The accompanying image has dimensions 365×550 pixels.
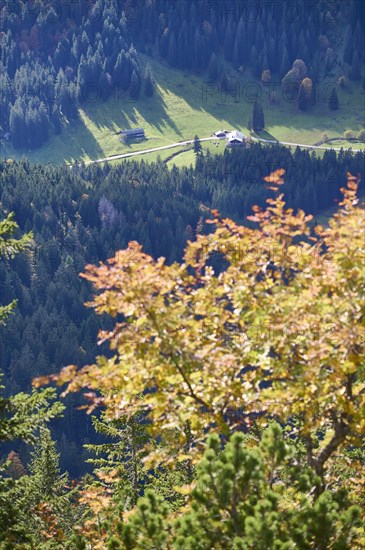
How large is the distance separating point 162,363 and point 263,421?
451cm

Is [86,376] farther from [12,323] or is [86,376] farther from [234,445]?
[12,323]

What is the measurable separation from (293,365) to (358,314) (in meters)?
2.15

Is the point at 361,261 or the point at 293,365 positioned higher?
the point at 361,261

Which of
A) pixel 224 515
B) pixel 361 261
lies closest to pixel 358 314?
pixel 361 261

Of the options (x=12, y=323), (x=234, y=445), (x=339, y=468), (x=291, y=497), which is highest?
(x=234, y=445)

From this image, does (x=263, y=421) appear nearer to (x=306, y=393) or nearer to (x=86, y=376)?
(x=306, y=393)

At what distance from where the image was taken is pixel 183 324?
Answer: 1762 centimetres

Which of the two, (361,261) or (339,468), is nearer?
(361,261)

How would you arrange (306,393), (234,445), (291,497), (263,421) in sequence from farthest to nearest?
(263,421) < (291,497) < (306,393) < (234,445)

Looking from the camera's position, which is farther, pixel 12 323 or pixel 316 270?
pixel 12 323

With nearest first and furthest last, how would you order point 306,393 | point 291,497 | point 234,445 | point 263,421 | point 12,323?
1. point 234,445
2. point 306,393
3. point 291,497
4. point 263,421
5. point 12,323

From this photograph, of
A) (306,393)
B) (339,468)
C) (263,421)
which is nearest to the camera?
(306,393)

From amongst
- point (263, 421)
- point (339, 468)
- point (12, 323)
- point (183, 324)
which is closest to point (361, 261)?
point (183, 324)

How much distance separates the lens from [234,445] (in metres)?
16.2
